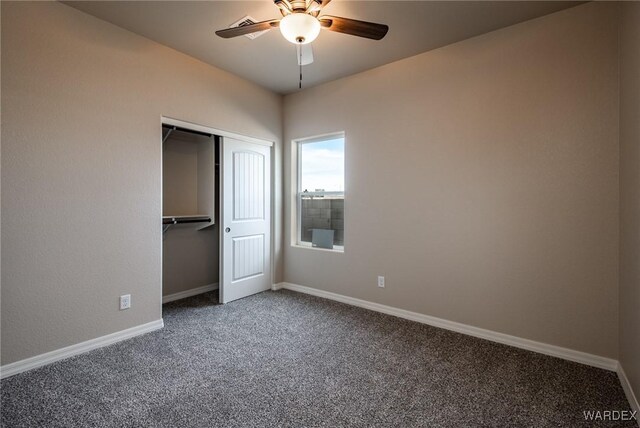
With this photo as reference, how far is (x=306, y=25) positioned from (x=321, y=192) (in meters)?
2.29

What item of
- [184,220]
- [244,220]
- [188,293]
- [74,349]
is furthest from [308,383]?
[188,293]

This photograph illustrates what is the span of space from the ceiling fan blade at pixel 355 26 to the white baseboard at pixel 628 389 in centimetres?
266

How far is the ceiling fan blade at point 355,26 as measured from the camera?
192 cm

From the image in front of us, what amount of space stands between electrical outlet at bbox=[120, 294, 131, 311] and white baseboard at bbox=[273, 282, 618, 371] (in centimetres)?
205

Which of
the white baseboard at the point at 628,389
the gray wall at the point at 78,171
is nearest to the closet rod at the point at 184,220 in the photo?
the gray wall at the point at 78,171

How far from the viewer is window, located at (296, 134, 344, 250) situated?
150 inches

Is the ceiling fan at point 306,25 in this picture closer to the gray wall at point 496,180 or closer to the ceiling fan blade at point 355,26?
the ceiling fan blade at point 355,26

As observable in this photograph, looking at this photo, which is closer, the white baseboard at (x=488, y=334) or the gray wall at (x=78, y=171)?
the gray wall at (x=78, y=171)

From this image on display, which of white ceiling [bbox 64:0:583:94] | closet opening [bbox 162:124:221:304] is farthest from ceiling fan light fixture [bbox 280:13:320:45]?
closet opening [bbox 162:124:221:304]

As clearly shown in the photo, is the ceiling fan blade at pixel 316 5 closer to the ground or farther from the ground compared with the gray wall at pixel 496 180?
farther from the ground

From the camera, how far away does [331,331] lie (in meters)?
2.82

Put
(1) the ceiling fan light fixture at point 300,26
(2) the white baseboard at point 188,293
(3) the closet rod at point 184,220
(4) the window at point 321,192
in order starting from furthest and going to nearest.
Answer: (4) the window at point 321,192, (2) the white baseboard at point 188,293, (3) the closet rod at point 184,220, (1) the ceiling fan light fixture at point 300,26

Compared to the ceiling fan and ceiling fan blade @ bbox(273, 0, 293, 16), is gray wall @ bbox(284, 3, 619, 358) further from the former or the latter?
ceiling fan blade @ bbox(273, 0, 293, 16)

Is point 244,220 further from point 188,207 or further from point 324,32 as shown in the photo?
point 324,32
